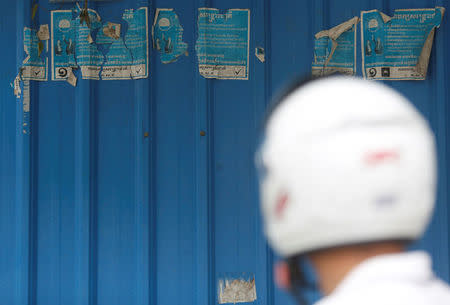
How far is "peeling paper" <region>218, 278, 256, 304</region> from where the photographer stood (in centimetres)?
227

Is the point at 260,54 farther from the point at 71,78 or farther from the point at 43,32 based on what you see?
the point at 43,32

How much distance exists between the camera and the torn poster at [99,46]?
92.4 inches

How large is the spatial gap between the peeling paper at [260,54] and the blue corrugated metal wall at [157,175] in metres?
0.03

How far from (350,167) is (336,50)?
6.44ft

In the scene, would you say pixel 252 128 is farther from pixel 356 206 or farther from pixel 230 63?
pixel 356 206

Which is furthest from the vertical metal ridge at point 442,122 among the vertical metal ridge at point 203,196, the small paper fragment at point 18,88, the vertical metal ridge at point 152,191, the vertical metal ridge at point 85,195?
the small paper fragment at point 18,88

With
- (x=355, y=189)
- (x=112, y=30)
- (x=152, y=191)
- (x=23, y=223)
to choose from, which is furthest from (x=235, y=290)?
(x=355, y=189)

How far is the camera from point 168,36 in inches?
92.1

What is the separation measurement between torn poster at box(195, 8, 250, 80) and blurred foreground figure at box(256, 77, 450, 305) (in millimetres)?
1724

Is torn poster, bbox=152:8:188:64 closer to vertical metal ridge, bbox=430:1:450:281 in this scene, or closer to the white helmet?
vertical metal ridge, bbox=430:1:450:281

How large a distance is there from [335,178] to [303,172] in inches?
1.9

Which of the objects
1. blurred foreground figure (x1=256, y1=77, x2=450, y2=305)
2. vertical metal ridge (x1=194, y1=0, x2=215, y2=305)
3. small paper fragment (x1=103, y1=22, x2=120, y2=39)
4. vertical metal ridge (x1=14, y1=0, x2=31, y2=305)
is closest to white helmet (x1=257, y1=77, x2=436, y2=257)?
blurred foreground figure (x1=256, y1=77, x2=450, y2=305)

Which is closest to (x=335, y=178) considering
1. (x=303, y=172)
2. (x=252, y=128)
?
(x=303, y=172)

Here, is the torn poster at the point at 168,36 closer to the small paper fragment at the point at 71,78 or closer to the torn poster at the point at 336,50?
the small paper fragment at the point at 71,78
